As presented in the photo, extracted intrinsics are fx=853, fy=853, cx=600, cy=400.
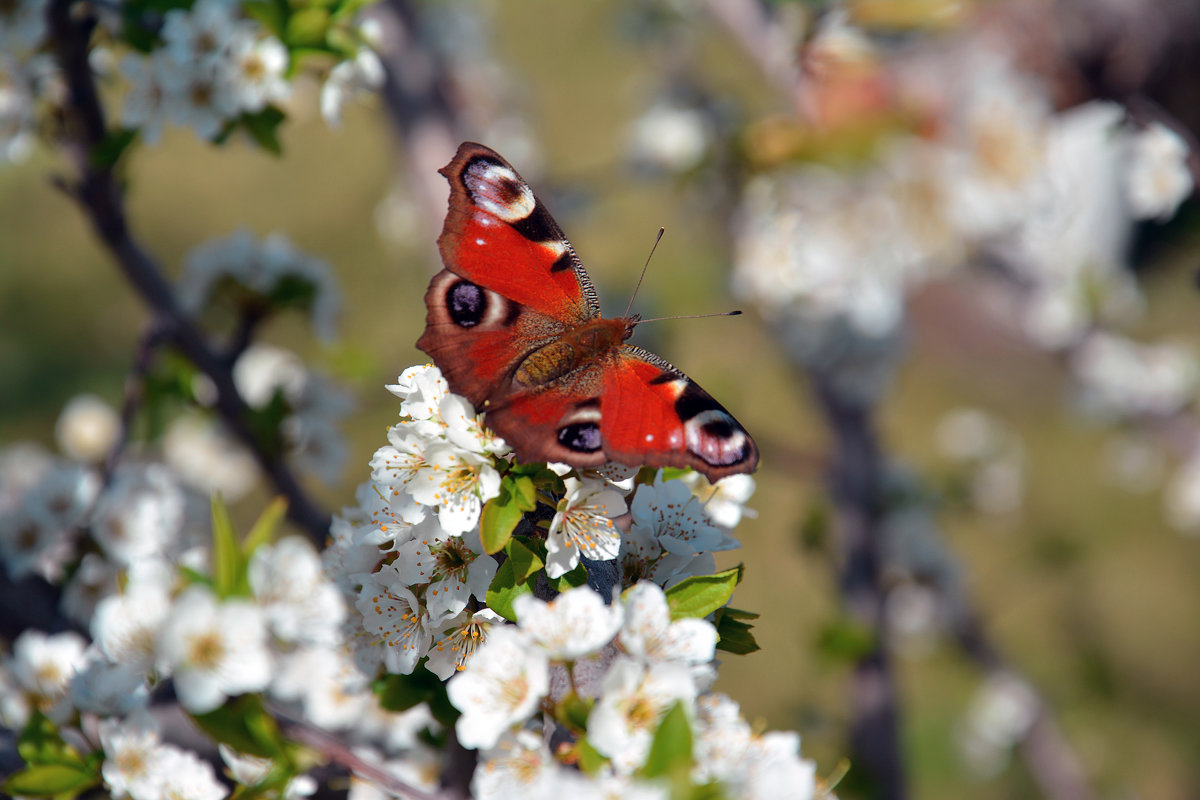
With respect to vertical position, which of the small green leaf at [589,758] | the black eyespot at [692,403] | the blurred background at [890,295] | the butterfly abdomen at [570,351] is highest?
the black eyespot at [692,403]

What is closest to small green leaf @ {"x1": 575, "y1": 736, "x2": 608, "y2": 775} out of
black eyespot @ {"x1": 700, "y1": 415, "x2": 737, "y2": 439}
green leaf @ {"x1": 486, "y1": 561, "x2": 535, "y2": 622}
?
green leaf @ {"x1": 486, "y1": 561, "x2": 535, "y2": 622}

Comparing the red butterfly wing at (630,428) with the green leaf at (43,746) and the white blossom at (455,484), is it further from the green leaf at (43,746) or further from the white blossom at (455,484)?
the green leaf at (43,746)

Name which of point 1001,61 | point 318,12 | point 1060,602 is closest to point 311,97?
point 318,12

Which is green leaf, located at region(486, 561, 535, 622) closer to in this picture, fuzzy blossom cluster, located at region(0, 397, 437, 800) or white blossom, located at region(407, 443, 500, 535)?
white blossom, located at region(407, 443, 500, 535)

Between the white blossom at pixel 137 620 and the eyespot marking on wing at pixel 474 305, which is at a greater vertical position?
the eyespot marking on wing at pixel 474 305

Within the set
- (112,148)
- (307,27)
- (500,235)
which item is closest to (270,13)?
(307,27)

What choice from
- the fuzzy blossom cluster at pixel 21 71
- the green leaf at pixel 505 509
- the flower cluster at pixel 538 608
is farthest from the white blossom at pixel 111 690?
the fuzzy blossom cluster at pixel 21 71

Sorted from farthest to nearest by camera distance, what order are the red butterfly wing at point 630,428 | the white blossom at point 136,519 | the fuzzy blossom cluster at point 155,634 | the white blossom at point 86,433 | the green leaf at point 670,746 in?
1. the white blossom at point 86,433
2. the white blossom at point 136,519
3. the red butterfly wing at point 630,428
4. the fuzzy blossom cluster at point 155,634
5. the green leaf at point 670,746
